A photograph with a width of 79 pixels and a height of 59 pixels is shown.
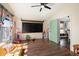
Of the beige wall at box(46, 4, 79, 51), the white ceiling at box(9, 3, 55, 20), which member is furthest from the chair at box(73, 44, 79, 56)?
the white ceiling at box(9, 3, 55, 20)

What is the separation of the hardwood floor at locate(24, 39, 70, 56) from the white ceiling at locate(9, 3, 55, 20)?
15.3 inches

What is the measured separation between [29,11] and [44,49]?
0.64m

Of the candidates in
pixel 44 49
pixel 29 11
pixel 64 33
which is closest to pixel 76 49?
pixel 64 33

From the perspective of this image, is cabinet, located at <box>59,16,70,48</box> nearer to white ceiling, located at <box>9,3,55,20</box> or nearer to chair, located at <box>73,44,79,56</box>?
chair, located at <box>73,44,79,56</box>

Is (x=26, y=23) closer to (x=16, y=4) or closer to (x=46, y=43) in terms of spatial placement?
(x=16, y=4)

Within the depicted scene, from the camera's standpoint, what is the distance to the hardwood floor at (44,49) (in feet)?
5.70

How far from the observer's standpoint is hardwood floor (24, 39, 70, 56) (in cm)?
174

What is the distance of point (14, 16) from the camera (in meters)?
1.75

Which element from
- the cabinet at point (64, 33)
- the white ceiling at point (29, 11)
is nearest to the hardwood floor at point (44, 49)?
the cabinet at point (64, 33)

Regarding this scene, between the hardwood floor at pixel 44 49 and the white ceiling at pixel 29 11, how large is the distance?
15.3 inches

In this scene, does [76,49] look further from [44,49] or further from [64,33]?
[44,49]

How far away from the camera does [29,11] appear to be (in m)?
1.77

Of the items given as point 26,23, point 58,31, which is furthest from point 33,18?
point 58,31

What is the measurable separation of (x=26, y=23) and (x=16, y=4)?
0.33m
